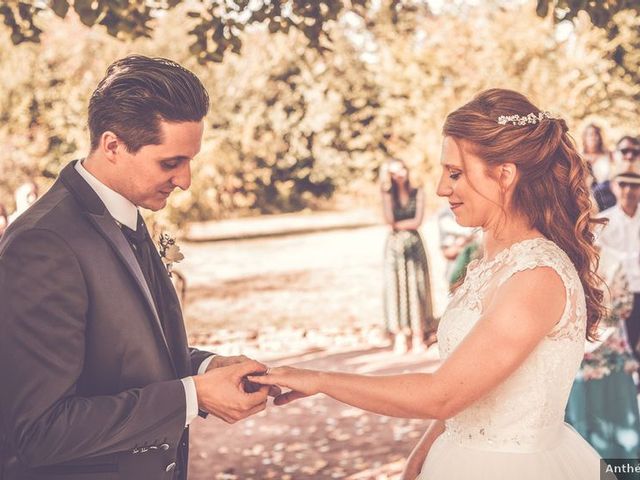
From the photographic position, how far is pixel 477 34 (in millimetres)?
17672

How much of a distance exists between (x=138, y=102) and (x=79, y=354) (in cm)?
75

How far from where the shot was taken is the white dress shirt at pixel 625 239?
6.80 meters

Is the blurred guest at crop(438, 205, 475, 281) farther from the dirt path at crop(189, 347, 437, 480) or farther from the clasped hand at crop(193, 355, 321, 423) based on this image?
the clasped hand at crop(193, 355, 321, 423)

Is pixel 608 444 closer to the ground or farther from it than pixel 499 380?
closer to the ground

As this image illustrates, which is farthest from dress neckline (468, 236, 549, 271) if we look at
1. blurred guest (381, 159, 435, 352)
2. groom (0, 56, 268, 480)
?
blurred guest (381, 159, 435, 352)

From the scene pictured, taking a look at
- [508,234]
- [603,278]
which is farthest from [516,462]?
[603,278]

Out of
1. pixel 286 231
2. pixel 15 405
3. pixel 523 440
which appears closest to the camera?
pixel 15 405

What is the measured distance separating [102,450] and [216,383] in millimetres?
401

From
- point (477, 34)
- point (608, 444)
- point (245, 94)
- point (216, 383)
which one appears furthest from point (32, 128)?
point (216, 383)

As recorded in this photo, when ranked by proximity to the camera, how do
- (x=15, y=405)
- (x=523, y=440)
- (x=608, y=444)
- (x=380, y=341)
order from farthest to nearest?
(x=380, y=341), (x=608, y=444), (x=523, y=440), (x=15, y=405)

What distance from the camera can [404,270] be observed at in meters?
10.1

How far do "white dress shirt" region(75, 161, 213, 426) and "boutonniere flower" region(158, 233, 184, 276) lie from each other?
346 millimetres

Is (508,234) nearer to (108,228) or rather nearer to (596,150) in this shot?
(108,228)

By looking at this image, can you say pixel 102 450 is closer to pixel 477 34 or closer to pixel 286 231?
pixel 477 34
